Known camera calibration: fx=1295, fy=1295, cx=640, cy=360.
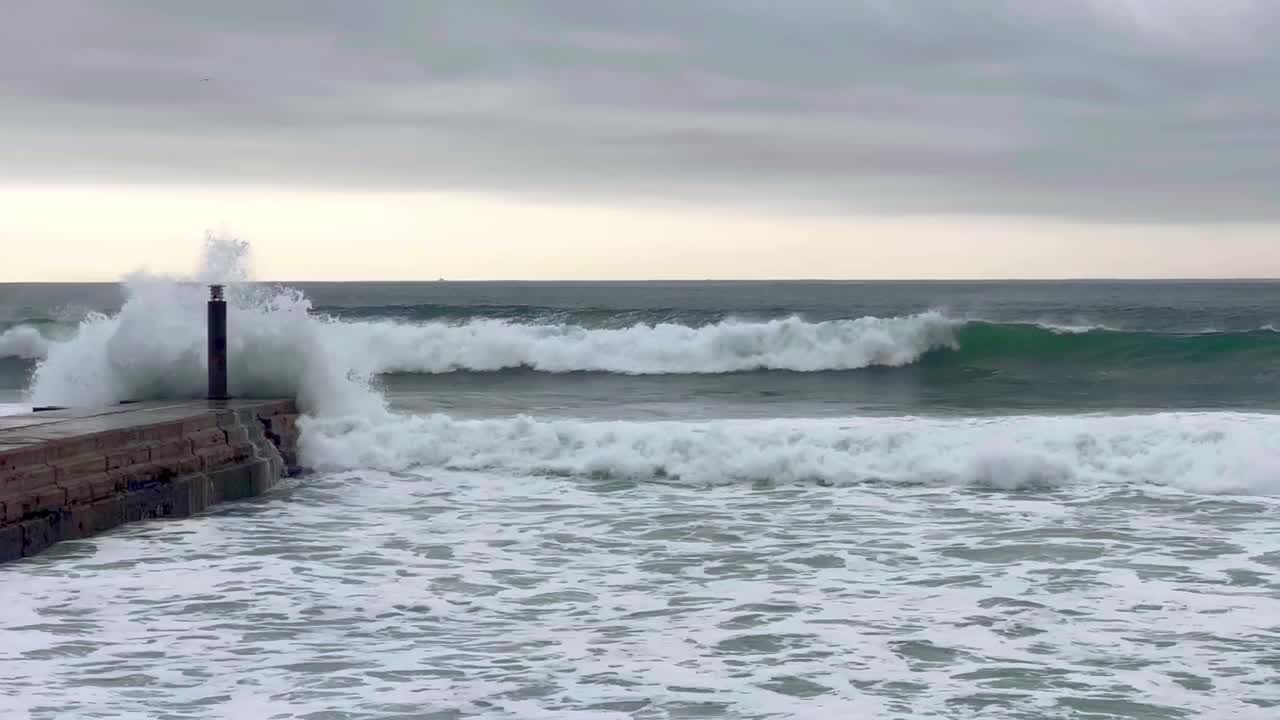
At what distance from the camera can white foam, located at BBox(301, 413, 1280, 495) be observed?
11.9m

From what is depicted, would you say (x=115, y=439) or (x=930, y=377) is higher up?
(x=115, y=439)

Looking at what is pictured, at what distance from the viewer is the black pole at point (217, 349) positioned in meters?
13.0

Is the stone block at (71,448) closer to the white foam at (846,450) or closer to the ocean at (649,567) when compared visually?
the ocean at (649,567)

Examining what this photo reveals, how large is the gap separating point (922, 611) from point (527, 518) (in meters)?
4.01

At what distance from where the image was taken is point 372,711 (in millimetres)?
5590

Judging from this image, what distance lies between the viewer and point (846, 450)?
13.0m

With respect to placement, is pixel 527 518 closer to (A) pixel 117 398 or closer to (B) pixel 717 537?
(B) pixel 717 537

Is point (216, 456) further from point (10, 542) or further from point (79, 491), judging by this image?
point (10, 542)

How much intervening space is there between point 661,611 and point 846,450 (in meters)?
6.02

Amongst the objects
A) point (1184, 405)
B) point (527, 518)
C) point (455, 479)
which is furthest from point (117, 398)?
point (1184, 405)

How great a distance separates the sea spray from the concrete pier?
1029mm

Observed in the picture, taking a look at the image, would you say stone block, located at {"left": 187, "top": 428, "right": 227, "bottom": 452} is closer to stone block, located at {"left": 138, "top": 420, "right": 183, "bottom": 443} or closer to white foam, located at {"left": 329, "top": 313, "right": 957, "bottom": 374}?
stone block, located at {"left": 138, "top": 420, "right": 183, "bottom": 443}

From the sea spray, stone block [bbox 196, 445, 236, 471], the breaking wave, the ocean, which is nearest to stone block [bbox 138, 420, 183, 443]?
stone block [bbox 196, 445, 236, 471]

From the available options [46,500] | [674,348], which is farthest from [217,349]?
[674,348]
